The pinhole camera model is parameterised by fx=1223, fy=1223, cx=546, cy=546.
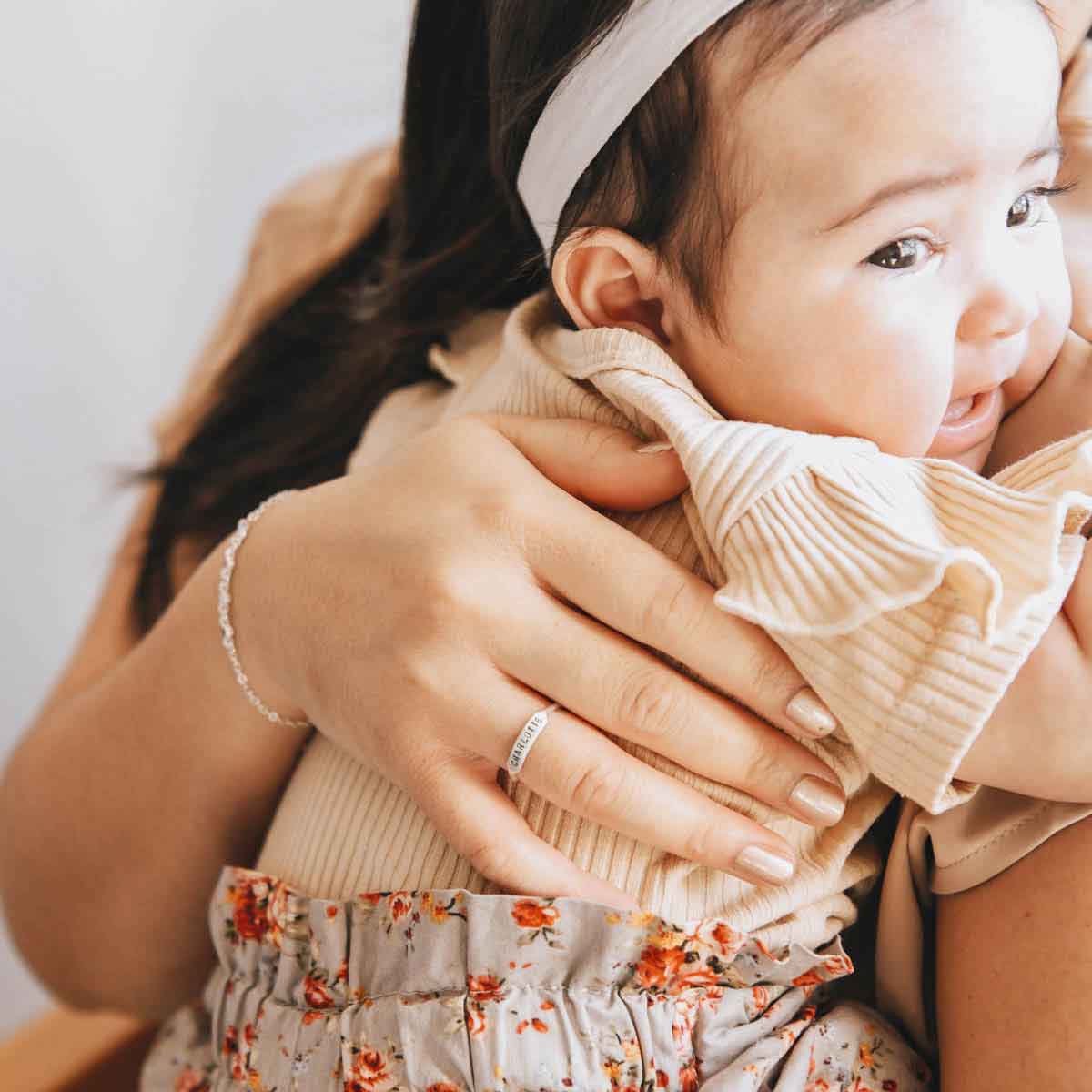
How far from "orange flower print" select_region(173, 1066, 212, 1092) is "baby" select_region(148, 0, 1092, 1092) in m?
0.15

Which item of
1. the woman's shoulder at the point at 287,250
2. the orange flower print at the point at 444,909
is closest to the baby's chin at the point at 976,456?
the orange flower print at the point at 444,909

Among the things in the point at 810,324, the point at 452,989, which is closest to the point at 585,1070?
the point at 452,989

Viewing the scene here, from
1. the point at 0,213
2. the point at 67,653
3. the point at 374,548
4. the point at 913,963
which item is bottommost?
the point at 67,653

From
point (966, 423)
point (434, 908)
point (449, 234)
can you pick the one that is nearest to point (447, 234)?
point (449, 234)

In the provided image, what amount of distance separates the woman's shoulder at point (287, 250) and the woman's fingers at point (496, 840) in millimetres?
682

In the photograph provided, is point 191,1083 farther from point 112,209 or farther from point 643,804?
point 112,209

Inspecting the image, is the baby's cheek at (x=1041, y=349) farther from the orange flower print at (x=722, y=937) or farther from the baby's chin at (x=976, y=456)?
the orange flower print at (x=722, y=937)

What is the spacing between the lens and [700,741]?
2.44ft

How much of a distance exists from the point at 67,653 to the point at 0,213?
2.31ft

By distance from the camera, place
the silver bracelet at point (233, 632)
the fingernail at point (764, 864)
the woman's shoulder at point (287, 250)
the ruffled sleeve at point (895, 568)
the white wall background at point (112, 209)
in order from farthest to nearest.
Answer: the white wall background at point (112, 209), the woman's shoulder at point (287, 250), the silver bracelet at point (233, 632), the fingernail at point (764, 864), the ruffled sleeve at point (895, 568)

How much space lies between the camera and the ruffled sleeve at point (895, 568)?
2.08ft

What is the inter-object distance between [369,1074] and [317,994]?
0.07 meters

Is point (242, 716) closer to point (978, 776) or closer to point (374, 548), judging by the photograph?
point (374, 548)

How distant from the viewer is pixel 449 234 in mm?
1133
